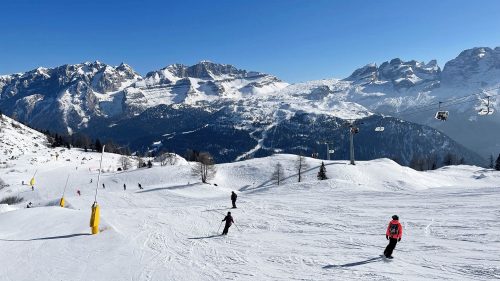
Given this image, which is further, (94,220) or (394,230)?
(94,220)

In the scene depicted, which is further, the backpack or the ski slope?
the backpack

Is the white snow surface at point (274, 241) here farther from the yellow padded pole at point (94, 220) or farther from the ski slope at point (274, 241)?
the yellow padded pole at point (94, 220)

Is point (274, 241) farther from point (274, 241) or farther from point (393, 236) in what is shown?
point (393, 236)

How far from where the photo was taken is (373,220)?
101ft

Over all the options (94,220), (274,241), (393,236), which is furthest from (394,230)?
(94,220)

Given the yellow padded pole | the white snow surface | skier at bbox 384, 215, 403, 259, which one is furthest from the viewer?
the yellow padded pole

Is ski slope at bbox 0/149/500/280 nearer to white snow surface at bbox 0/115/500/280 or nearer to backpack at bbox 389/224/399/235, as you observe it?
white snow surface at bbox 0/115/500/280

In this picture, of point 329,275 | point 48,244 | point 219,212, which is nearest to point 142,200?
point 219,212

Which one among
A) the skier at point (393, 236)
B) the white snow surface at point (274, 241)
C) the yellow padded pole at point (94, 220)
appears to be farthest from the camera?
the yellow padded pole at point (94, 220)

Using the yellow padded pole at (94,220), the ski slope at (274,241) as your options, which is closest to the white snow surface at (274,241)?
the ski slope at (274,241)

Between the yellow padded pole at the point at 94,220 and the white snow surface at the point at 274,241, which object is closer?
the white snow surface at the point at 274,241

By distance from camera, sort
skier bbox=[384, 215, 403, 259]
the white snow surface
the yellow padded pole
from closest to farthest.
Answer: the white snow surface → skier bbox=[384, 215, 403, 259] → the yellow padded pole

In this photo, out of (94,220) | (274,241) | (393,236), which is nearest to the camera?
(393,236)

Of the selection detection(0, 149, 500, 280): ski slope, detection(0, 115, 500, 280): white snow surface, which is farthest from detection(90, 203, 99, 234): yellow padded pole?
detection(0, 149, 500, 280): ski slope
